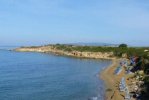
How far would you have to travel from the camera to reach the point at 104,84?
5825 cm

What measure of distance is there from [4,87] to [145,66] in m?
26.8

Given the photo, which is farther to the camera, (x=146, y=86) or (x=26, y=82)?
(x=26, y=82)

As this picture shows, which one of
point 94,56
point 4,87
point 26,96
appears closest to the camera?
point 26,96

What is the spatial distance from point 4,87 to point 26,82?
6.70m

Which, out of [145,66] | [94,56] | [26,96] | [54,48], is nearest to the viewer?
[26,96]

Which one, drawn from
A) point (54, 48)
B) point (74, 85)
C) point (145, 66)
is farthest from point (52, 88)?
point (54, 48)

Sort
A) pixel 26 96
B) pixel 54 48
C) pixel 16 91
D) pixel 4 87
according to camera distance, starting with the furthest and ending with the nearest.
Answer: pixel 54 48 < pixel 4 87 < pixel 16 91 < pixel 26 96

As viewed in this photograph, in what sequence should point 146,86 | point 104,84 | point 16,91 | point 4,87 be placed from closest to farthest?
point 146,86 → point 16,91 → point 4,87 → point 104,84

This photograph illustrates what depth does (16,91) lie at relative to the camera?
50375mm

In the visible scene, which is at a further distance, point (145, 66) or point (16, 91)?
point (145, 66)

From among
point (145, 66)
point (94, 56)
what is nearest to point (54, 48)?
point (94, 56)

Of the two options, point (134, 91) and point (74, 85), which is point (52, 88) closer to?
point (74, 85)

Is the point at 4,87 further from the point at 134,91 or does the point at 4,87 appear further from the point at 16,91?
the point at 134,91

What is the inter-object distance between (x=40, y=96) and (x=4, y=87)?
10.1 metres
